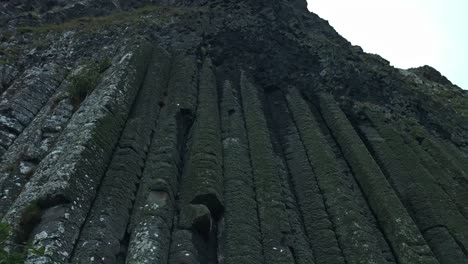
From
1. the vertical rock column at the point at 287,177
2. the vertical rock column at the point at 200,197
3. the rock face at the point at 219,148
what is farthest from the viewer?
the vertical rock column at the point at 287,177

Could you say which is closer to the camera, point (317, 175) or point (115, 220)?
point (115, 220)

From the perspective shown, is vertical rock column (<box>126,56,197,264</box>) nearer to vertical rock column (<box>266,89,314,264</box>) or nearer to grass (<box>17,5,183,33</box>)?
vertical rock column (<box>266,89,314,264</box>)

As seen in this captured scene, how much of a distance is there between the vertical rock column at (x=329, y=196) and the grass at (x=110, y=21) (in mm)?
12631

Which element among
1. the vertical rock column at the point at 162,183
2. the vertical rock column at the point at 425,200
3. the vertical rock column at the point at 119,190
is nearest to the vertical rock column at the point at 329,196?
the vertical rock column at the point at 425,200

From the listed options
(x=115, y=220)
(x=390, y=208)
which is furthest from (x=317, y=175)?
(x=115, y=220)

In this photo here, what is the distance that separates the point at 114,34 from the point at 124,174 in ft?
55.1

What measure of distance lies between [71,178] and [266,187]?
588 centimetres

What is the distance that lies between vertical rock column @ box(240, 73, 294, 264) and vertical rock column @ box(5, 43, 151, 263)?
179 inches

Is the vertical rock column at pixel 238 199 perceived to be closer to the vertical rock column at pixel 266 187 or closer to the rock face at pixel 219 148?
the rock face at pixel 219 148

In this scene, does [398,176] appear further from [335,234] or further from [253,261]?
[253,261]

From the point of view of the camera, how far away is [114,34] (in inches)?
1109

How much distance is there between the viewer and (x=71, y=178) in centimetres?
1176

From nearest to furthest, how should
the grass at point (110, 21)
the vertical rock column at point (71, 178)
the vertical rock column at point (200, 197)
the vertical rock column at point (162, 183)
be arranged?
the vertical rock column at point (71, 178) < the vertical rock column at point (162, 183) < the vertical rock column at point (200, 197) < the grass at point (110, 21)

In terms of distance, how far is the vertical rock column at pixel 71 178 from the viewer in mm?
10320
